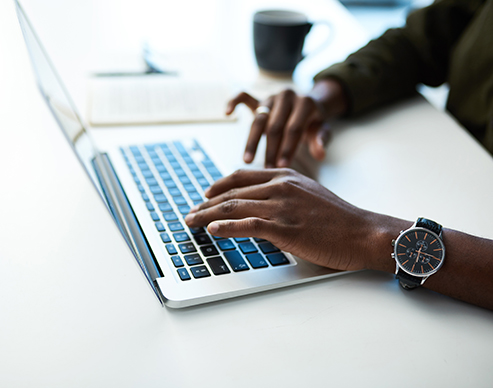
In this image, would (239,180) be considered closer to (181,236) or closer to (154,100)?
(181,236)

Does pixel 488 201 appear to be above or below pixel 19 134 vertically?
below

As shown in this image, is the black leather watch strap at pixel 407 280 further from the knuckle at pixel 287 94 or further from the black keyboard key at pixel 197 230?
the knuckle at pixel 287 94

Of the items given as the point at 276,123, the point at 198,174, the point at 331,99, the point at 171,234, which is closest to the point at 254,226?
the point at 171,234

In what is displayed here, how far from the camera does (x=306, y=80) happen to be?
1131 millimetres

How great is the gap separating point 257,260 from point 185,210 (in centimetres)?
15

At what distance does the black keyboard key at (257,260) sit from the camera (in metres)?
0.54

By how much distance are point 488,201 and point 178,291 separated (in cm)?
47

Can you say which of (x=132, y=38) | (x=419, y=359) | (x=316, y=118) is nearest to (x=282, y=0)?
(x=132, y=38)

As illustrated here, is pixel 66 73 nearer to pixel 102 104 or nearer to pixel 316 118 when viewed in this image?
pixel 102 104

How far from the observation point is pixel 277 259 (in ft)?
1.81

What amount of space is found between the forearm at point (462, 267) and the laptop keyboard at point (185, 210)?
0.12 metres

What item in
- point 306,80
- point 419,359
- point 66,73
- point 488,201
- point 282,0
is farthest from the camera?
point 282,0

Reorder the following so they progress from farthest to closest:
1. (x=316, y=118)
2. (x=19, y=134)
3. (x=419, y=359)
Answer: (x=316, y=118) → (x=19, y=134) → (x=419, y=359)

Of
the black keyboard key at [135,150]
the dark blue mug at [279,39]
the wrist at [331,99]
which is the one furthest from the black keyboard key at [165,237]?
the dark blue mug at [279,39]
